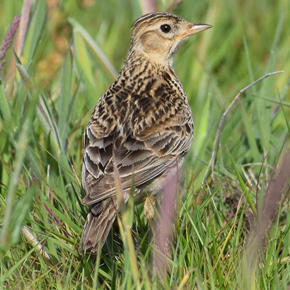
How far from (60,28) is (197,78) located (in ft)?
4.81

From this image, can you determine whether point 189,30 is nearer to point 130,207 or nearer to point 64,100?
point 64,100

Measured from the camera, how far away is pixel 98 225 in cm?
327

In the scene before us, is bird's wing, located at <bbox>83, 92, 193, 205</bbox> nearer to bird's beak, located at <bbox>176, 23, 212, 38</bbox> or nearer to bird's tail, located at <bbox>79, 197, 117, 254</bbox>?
bird's tail, located at <bbox>79, 197, 117, 254</bbox>

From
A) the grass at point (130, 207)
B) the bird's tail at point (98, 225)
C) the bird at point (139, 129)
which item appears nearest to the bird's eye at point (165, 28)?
the bird at point (139, 129)

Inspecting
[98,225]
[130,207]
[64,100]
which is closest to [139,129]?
[64,100]

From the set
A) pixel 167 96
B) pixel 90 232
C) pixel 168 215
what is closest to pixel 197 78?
pixel 167 96

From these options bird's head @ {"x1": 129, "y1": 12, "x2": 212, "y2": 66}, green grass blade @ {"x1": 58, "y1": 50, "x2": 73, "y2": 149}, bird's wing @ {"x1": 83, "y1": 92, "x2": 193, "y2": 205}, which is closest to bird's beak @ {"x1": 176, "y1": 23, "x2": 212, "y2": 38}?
bird's head @ {"x1": 129, "y1": 12, "x2": 212, "y2": 66}

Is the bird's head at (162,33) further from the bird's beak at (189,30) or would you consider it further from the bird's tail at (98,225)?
the bird's tail at (98,225)

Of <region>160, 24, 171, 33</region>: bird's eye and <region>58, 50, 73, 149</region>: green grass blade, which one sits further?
<region>160, 24, 171, 33</region>: bird's eye

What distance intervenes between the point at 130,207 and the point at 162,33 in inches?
105

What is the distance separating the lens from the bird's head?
15.4 ft

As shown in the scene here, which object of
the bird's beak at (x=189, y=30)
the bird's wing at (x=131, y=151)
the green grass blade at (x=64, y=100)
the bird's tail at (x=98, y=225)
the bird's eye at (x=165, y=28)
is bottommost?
the bird's tail at (x=98, y=225)

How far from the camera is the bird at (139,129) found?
338 cm

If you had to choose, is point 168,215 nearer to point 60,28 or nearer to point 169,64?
point 169,64
